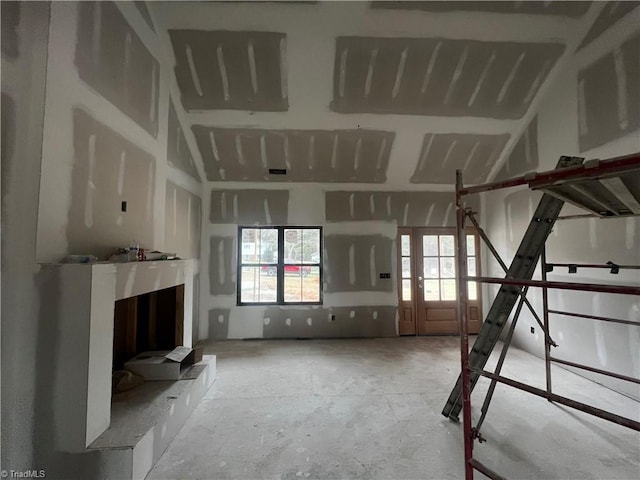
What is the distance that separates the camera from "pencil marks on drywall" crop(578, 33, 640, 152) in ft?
9.75

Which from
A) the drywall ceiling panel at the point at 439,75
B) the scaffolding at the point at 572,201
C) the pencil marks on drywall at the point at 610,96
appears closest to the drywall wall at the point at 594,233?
the pencil marks on drywall at the point at 610,96

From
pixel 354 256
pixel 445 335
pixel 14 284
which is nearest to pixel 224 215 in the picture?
pixel 354 256

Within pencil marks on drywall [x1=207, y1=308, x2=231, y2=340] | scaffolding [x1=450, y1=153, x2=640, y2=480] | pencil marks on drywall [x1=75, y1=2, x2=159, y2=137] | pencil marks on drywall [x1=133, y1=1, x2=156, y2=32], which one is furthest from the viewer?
pencil marks on drywall [x1=207, y1=308, x2=231, y2=340]

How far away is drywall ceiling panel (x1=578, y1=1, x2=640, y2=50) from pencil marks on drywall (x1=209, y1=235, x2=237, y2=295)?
218 inches

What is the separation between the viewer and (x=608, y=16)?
3115 millimetres

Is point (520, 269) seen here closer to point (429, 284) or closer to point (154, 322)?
point (429, 284)

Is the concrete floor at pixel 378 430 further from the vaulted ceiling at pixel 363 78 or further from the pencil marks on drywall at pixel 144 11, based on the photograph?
the pencil marks on drywall at pixel 144 11

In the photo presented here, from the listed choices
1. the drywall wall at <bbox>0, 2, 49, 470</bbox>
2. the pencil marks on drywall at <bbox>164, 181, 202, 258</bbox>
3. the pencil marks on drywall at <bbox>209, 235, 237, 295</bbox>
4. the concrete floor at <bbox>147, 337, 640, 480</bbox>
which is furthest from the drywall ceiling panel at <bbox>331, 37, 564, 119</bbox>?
the concrete floor at <bbox>147, 337, 640, 480</bbox>

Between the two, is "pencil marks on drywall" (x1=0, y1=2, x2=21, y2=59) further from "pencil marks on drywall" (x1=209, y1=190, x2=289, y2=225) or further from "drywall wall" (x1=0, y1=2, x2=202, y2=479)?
"pencil marks on drywall" (x1=209, y1=190, x2=289, y2=225)

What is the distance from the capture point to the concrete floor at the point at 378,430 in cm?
203

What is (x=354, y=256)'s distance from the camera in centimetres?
543

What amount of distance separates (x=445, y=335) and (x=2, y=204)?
234 inches

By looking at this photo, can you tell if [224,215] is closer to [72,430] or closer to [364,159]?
[364,159]

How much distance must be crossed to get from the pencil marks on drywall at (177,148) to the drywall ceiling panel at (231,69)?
279mm
